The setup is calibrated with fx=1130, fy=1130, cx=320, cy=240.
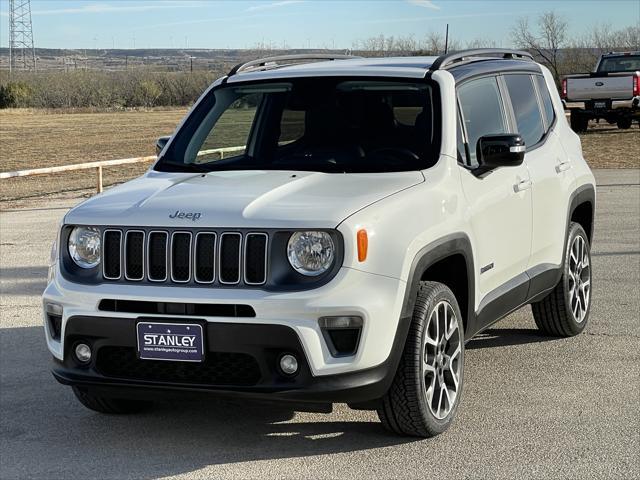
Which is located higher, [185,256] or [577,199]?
[185,256]

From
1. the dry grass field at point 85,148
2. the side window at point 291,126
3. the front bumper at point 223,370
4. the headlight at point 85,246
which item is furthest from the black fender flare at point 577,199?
the dry grass field at point 85,148

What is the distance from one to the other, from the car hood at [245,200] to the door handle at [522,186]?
0.99m

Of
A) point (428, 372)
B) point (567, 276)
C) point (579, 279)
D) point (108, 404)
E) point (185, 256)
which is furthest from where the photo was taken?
point (579, 279)

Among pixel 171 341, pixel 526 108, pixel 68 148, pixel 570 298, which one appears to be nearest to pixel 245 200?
pixel 171 341

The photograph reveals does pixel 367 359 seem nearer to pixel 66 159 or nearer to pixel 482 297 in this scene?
pixel 482 297

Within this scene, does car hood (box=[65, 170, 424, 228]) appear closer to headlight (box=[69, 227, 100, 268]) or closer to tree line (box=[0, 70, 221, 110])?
headlight (box=[69, 227, 100, 268])

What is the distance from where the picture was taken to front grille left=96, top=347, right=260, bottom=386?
16.7ft

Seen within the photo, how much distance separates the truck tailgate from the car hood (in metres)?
25.2

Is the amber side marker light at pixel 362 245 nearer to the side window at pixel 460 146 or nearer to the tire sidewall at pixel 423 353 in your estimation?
the tire sidewall at pixel 423 353

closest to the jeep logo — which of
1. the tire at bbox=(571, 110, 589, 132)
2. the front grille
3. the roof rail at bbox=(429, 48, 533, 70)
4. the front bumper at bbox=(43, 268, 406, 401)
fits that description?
the front bumper at bbox=(43, 268, 406, 401)

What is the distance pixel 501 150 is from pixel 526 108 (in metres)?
1.33

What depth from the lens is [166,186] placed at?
5746 millimetres

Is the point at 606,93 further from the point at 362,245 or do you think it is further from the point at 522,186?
the point at 362,245

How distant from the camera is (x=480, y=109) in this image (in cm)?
655
